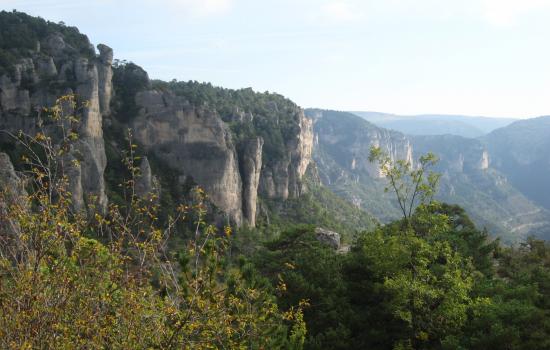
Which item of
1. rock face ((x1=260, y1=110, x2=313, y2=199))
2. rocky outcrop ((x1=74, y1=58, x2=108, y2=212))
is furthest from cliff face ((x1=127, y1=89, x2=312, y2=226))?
rock face ((x1=260, y1=110, x2=313, y2=199))

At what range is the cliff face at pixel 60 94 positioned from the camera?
5244 cm

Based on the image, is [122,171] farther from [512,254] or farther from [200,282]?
[200,282]

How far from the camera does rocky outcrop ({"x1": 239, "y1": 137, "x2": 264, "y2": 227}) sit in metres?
78.6

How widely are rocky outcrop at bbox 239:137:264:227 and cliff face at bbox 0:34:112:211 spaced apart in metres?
26.7

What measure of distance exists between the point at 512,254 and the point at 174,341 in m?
36.6

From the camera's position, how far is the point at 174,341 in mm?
8820

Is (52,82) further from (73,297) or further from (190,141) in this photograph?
(73,297)

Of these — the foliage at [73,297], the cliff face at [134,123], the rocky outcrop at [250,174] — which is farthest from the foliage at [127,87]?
the foliage at [73,297]

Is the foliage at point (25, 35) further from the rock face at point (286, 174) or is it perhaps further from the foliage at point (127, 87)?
the rock face at point (286, 174)

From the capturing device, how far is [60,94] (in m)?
55.2

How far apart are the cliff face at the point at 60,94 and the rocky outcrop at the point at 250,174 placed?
26695 millimetres

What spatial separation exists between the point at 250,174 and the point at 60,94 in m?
33.3

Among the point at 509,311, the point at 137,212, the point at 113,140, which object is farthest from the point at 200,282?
the point at 113,140

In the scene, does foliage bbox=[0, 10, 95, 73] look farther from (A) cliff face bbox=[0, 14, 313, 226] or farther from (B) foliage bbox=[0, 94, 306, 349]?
(B) foliage bbox=[0, 94, 306, 349]
